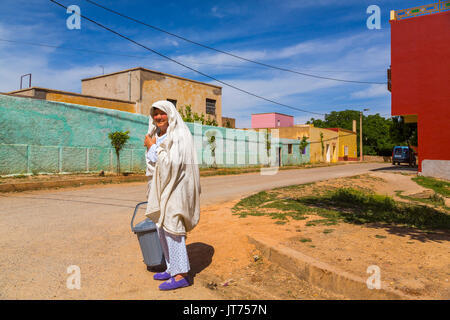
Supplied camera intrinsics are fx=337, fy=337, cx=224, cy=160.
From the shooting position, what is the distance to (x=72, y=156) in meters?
15.2

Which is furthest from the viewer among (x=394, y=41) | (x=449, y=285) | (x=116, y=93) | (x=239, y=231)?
(x=116, y=93)

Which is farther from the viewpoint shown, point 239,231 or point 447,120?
point 447,120

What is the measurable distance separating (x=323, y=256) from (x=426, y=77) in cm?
1759

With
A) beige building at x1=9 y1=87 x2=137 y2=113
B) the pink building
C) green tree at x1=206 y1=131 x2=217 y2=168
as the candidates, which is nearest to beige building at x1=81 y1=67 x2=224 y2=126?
beige building at x1=9 y1=87 x2=137 y2=113

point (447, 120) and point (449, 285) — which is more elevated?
point (447, 120)

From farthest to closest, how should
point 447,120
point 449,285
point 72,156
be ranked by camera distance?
point 447,120 < point 72,156 < point 449,285

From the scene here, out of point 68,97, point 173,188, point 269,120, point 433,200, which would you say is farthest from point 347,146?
point 173,188

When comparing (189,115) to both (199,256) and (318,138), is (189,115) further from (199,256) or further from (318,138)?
Result: (199,256)

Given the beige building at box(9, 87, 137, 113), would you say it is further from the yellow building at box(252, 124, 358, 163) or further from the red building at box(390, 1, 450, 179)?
the yellow building at box(252, 124, 358, 163)

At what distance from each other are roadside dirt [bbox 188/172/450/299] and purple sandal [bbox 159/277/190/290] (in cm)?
31

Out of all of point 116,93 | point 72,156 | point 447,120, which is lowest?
point 72,156
